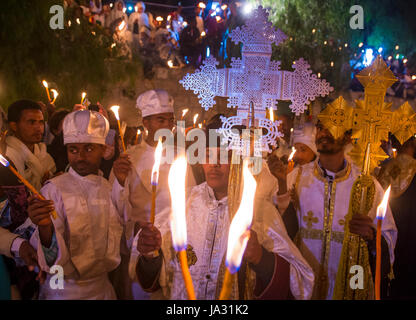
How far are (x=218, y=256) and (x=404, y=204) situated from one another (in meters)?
2.16

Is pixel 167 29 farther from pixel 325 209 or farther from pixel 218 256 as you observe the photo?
pixel 218 256

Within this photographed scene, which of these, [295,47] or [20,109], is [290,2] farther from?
[20,109]

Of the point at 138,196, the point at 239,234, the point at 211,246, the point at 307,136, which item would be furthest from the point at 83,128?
the point at 307,136

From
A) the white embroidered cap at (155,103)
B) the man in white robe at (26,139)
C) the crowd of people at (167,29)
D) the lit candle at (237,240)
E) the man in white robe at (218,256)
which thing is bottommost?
the man in white robe at (218,256)

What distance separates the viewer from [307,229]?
3002 millimetres

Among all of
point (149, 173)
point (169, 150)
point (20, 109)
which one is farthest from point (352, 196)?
point (20, 109)

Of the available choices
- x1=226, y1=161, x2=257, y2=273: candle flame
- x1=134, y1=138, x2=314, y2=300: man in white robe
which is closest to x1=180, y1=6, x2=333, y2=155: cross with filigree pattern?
x1=134, y1=138, x2=314, y2=300: man in white robe

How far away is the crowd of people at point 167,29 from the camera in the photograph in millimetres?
4172

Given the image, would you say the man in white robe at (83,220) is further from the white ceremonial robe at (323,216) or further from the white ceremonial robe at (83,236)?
the white ceremonial robe at (323,216)

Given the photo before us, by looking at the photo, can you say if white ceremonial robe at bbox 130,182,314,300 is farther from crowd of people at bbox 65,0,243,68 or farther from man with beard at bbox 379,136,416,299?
crowd of people at bbox 65,0,243,68

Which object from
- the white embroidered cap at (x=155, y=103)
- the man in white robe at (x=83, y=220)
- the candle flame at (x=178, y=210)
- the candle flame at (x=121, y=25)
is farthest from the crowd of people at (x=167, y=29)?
the candle flame at (x=178, y=210)

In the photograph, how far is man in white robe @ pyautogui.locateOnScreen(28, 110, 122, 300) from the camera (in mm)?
2619

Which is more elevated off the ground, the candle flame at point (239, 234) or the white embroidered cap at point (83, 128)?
the white embroidered cap at point (83, 128)

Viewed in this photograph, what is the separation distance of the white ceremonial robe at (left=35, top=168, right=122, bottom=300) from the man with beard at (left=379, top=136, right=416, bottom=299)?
2.66m
